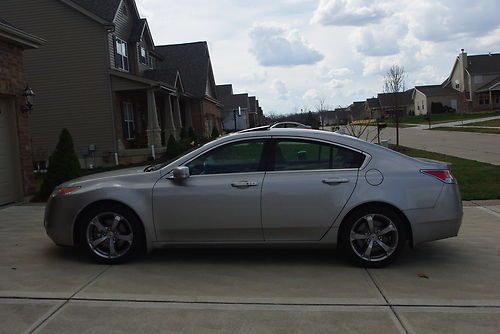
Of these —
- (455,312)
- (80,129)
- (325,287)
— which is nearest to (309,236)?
(325,287)

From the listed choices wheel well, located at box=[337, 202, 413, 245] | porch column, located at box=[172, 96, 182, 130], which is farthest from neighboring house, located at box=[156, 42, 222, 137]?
wheel well, located at box=[337, 202, 413, 245]

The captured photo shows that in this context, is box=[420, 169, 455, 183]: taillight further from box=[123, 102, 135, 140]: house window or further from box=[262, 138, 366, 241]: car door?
box=[123, 102, 135, 140]: house window

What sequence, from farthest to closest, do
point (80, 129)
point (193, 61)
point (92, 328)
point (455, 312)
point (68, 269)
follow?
point (193, 61) → point (80, 129) → point (68, 269) → point (455, 312) → point (92, 328)

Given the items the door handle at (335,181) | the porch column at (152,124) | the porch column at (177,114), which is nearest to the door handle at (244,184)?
the door handle at (335,181)

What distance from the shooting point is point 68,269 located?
18.9 feet

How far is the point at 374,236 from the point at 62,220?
11.7 feet

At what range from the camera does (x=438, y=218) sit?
225 inches

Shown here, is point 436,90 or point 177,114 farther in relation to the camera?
point 436,90

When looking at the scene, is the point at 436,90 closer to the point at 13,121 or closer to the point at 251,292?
the point at 13,121

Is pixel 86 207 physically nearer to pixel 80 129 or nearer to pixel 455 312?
pixel 455 312

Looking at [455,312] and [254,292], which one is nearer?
[455,312]

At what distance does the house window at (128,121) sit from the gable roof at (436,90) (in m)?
67.6

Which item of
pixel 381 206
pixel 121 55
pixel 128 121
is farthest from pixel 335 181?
pixel 121 55

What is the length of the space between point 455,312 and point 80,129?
21.4 m
